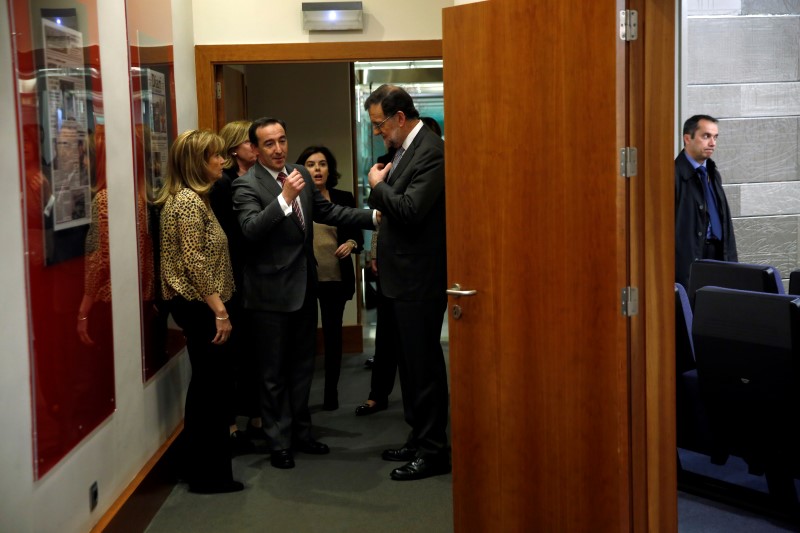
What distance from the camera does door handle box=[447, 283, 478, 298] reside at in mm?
3232

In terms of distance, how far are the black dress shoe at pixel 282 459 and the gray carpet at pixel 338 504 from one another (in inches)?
1.3

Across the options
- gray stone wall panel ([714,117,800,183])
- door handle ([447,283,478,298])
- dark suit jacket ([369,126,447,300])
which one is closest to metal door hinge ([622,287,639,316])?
door handle ([447,283,478,298])

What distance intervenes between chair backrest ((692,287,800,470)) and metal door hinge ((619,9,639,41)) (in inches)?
51.4

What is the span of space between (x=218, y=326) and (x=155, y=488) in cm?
72

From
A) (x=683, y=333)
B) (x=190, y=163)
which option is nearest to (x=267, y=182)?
(x=190, y=163)

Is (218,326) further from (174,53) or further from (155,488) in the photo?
(174,53)

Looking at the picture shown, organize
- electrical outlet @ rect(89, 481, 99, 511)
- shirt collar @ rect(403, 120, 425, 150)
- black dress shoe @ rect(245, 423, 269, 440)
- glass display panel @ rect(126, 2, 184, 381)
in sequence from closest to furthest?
electrical outlet @ rect(89, 481, 99, 511)
glass display panel @ rect(126, 2, 184, 381)
shirt collar @ rect(403, 120, 425, 150)
black dress shoe @ rect(245, 423, 269, 440)

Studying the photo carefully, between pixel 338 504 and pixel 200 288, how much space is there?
1081 mm

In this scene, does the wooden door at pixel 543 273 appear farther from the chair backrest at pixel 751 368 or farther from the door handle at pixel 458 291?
the chair backrest at pixel 751 368

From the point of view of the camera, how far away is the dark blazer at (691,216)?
5.59 metres

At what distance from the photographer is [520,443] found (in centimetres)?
315

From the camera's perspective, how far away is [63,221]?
2.83m

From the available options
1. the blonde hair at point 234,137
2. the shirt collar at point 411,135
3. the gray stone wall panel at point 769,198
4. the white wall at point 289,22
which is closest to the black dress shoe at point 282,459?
the blonde hair at point 234,137

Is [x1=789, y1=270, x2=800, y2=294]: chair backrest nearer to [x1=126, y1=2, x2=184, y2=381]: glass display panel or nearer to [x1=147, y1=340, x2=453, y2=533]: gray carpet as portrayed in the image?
[x1=147, y1=340, x2=453, y2=533]: gray carpet
